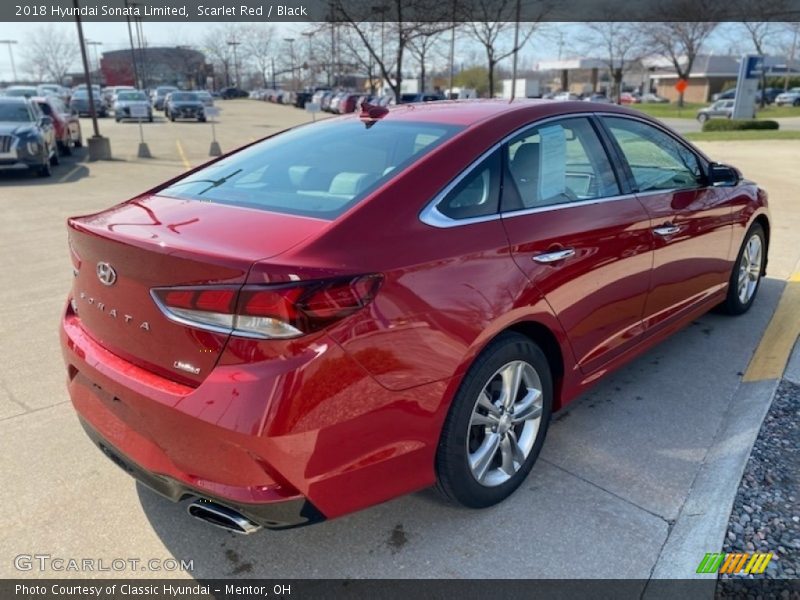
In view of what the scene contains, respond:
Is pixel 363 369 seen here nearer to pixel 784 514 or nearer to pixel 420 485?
pixel 420 485

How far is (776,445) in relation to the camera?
3064 mm

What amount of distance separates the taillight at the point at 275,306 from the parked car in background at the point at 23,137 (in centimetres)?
1329

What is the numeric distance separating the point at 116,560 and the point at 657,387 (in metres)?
3.03

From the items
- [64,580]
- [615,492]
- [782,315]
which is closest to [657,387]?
[615,492]

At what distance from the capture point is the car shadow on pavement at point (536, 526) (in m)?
2.41

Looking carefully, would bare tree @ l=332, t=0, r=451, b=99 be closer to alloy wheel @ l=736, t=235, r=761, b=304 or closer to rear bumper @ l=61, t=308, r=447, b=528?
alloy wheel @ l=736, t=235, r=761, b=304

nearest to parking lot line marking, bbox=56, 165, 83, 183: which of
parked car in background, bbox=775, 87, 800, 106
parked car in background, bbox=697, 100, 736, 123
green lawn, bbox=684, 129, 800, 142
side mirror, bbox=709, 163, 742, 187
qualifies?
side mirror, bbox=709, 163, 742, 187

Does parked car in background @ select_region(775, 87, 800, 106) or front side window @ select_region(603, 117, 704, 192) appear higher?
front side window @ select_region(603, 117, 704, 192)

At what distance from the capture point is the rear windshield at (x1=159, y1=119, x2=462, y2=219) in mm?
2465

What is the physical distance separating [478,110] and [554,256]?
820 millimetres

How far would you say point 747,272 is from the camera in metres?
4.97

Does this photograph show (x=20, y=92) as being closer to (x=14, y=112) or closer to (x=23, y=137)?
(x=14, y=112)
